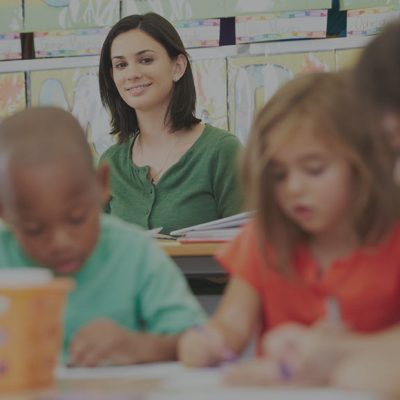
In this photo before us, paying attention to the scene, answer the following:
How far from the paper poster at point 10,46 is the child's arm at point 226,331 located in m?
2.67

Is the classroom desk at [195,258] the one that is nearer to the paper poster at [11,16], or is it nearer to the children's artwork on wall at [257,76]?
the children's artwork on wall at [257,76]

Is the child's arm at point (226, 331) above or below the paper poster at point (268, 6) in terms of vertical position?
below

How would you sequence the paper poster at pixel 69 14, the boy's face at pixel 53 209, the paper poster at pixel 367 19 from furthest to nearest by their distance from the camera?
1. the paper poster at pixel 69 14
2. the paper poster at pixel 367 19
3. the boy's face at pixel 53 209

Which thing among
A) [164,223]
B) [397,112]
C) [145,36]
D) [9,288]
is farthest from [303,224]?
[145,36]

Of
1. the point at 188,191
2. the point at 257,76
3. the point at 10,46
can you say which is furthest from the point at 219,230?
the point at 10,46

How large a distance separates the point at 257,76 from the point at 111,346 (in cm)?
240

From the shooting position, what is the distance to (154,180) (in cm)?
296

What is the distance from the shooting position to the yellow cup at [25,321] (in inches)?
38.8

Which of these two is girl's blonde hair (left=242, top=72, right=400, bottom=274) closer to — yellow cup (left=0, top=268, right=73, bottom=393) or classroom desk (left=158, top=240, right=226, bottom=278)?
yellow cup (left=0, top=268, right=73, bottom=393)

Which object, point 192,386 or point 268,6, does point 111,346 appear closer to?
point 192,386

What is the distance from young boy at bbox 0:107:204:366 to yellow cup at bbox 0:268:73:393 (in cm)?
15

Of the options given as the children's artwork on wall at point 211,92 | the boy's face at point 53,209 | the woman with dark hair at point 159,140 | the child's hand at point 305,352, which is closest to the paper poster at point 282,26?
the children's artwork on wall at point 211,92

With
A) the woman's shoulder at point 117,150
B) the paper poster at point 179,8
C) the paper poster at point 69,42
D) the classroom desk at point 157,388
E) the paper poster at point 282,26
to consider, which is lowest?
the woman's shoulder at point 117,150

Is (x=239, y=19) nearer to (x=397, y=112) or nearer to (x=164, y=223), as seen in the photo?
(x=164, y=223)
